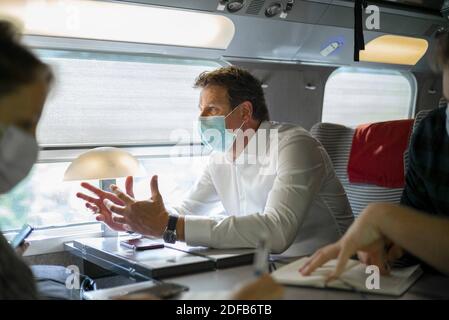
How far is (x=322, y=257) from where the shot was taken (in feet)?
4.36

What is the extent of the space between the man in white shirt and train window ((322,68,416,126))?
4.61 feet

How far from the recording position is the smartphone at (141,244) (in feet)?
5.96

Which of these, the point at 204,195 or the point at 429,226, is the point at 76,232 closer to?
the point at 204,195

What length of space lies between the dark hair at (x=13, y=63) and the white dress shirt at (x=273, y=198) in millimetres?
882

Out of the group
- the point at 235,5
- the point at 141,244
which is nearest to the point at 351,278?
the point at 141,244

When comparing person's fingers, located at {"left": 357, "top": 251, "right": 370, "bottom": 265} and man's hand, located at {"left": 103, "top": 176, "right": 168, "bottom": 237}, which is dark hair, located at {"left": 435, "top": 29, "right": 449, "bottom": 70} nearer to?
person's fingers, located at {"left": 357, "top": 251, "right": 370, "bottom": 265}

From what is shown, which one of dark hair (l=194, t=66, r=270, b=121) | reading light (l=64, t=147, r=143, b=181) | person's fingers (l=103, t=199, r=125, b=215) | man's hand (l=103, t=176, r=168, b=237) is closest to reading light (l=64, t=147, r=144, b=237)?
reading light (l=64, t=147, r=143, b=181)

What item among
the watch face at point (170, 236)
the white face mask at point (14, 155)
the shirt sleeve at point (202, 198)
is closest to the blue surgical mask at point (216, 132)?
the shirt sleeve at point (202, 198)

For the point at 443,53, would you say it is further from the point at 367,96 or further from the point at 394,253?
the point at 367,96

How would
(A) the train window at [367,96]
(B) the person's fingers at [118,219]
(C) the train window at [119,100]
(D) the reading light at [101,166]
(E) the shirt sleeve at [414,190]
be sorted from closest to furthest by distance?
(E) the shirt sleeve at [414,190] → (B) the person's fingers at [118,219] → (D) the reading light at [101,166] → (C) the train window at [119,100] → (A) the train window at [367,96]

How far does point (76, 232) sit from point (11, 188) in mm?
1483

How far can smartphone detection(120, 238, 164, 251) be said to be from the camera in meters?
1.82

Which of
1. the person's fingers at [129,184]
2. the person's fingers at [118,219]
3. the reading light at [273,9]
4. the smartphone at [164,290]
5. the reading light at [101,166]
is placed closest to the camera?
the smartphone at [164,290]

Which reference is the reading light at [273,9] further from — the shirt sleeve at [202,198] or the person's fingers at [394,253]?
the person's fingers at [394,253]
